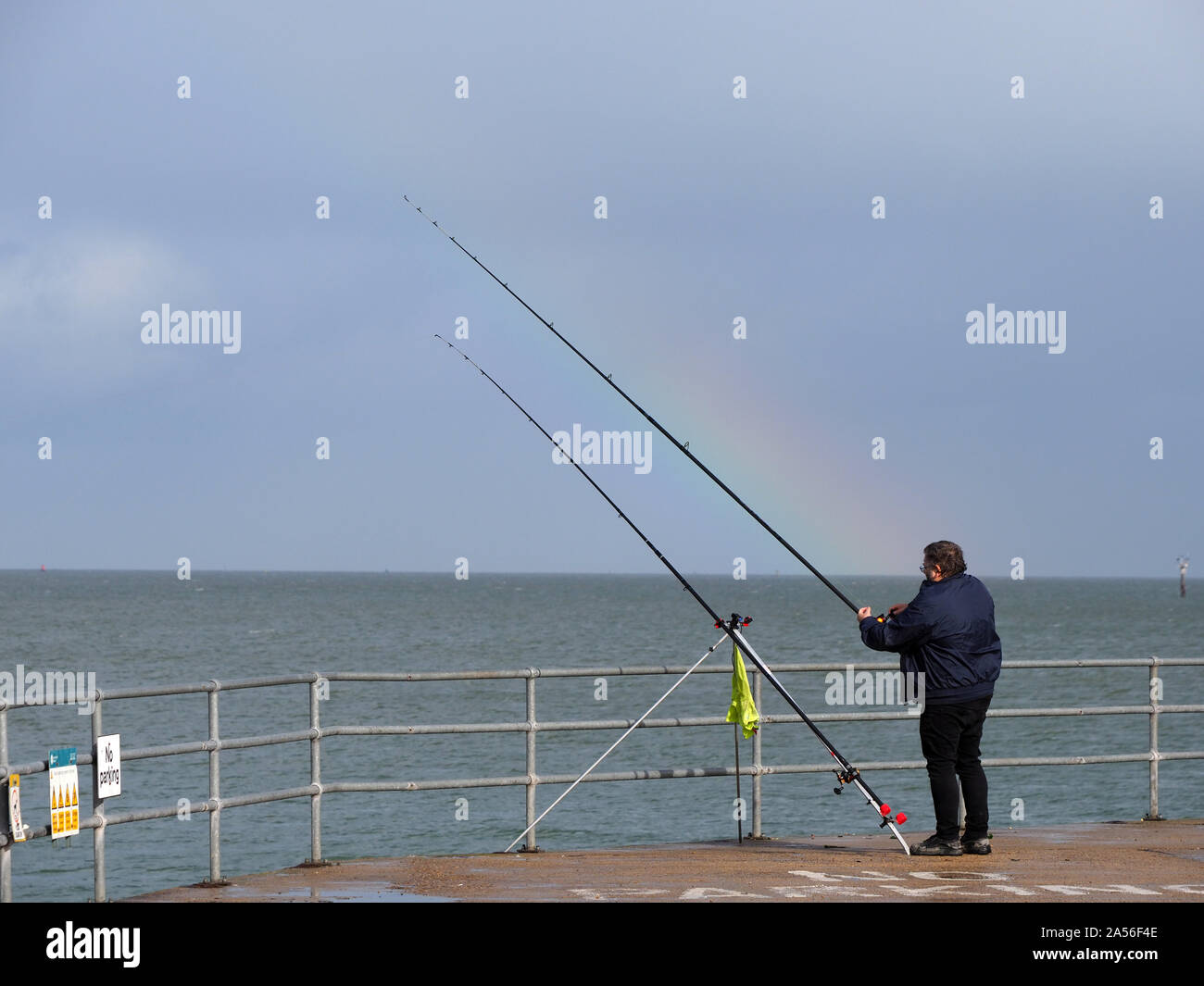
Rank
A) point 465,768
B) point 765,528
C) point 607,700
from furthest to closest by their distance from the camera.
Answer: point 607,700 → point 465,768 → point 765,528

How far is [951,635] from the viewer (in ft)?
27.7

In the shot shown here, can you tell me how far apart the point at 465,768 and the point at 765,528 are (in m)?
21.1

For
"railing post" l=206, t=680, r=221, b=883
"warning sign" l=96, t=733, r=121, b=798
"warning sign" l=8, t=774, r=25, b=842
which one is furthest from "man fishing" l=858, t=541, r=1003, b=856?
"warning sign" l=8, t=774, r=25, b=842

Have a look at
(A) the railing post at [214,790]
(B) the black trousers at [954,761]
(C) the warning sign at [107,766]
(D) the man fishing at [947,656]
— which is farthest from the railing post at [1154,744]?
(C) the warning sign at [107,766]

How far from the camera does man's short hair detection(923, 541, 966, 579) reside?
858 cm

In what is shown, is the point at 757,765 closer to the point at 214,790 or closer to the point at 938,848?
the point at 938,848

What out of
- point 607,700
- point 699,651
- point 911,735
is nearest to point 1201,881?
point 911,735

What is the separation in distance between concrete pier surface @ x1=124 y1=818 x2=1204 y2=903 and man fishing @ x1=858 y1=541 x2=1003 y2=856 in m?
0.51

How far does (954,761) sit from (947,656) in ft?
2.03

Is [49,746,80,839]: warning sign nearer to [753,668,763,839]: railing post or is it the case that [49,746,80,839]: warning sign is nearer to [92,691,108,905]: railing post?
[92,691,108,905]: railing post

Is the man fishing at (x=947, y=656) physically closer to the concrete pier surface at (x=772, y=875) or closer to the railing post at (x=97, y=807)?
the concrete pier surface at (x=772, y=875)

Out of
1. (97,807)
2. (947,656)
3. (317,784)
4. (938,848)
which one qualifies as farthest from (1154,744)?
(97,807)
